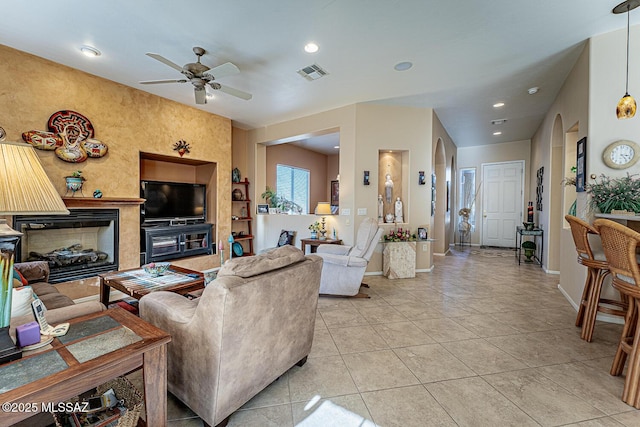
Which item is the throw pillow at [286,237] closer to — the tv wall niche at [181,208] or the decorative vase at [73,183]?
the tv wall niche at [181,208]

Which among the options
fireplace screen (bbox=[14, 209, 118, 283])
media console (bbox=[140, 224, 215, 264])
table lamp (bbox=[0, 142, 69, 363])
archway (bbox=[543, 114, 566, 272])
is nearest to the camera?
table lamp (bbox=[0, 142, 69, 363])

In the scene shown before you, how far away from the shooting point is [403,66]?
3506 mm

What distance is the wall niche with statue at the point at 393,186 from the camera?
16.9ft

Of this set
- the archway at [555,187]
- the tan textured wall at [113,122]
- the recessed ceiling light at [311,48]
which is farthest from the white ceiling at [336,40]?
the archway at [555,187]

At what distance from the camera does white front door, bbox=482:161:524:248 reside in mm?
7586

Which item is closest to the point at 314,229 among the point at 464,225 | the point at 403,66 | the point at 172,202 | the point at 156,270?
the point at 172,202

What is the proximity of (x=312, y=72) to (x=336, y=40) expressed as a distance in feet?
2.55

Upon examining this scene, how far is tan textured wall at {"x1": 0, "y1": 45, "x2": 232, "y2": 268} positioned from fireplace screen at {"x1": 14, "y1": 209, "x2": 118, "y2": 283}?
0.19 meters

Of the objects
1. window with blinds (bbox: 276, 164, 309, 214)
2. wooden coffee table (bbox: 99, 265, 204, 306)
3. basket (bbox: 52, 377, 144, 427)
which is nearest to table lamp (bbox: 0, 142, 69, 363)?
basket (bbox: 52, 377, 144, 427)

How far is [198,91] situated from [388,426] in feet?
12.5

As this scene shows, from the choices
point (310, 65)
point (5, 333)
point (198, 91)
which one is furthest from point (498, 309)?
point (198, 91)

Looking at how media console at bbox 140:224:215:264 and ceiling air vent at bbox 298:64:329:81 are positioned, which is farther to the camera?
media console at bbox 140:224:215:264

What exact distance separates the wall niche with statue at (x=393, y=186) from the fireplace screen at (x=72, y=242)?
442 centimetres

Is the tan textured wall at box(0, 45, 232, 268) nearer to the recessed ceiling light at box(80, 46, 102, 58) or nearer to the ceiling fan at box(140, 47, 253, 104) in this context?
the recessed ceiling light at box(80, 46, 102, 58)
